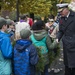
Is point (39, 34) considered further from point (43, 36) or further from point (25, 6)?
point (25, 6)

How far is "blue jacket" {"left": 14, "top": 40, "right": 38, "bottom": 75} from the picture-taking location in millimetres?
5305

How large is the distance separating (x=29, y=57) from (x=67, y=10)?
143 cm

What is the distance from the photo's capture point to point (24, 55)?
5316 mm

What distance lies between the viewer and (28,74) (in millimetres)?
5434

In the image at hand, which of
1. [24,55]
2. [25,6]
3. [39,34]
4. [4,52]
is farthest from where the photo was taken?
[25,6]

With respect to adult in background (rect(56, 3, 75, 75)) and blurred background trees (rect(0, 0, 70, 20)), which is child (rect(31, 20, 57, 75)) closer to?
adult in background (rect(56, 3, 75, 75))

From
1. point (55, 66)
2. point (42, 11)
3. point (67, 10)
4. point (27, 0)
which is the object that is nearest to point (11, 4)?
Result: point (27, 0)

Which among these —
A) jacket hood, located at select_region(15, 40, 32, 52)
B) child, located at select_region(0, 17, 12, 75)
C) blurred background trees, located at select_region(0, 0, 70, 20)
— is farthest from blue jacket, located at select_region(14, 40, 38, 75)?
blurred background trees, located at select_region(0, 0, 70, 20)

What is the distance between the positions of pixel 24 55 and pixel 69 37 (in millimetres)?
1149

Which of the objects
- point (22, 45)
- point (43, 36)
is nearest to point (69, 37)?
point (43, 36)

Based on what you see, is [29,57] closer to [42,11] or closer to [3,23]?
[3,23]

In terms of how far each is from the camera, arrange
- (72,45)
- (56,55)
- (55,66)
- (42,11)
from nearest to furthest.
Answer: (72,45), (56,55), (55,66), (42,11)

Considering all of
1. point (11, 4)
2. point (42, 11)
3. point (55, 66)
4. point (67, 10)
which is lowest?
point (42, 11)

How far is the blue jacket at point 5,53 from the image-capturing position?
503 centimetres
